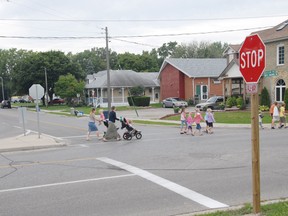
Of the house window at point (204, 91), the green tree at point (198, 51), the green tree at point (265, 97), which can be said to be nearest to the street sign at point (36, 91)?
the green tree at point (265, 97)

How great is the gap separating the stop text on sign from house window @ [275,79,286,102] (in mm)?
29871

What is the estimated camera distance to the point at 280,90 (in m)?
33.4

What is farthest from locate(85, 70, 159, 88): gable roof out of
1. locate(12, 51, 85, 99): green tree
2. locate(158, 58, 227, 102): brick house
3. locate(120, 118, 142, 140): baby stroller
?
locate(120, 118, 142, 140): baby stroller

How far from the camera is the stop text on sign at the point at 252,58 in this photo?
515cm

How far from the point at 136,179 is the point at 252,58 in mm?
4880

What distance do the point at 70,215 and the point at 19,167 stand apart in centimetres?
539

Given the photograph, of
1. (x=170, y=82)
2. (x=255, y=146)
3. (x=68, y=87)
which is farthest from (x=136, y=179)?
(x=68, y=87)

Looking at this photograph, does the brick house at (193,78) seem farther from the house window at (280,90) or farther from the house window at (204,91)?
the house window at (280,90)

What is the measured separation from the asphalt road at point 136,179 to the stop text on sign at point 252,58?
111 inches

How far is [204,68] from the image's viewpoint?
53.8m

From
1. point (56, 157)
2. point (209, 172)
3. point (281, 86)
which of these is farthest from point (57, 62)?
point (209, 172)

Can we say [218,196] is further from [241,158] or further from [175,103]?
[175,103]

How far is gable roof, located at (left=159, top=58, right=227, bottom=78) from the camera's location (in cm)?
5228

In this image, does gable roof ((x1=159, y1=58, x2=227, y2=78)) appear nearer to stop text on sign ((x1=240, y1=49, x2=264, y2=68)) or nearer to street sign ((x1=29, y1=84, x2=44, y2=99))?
street sign ((x1=29, y1=84, x2=44, y2=99))
